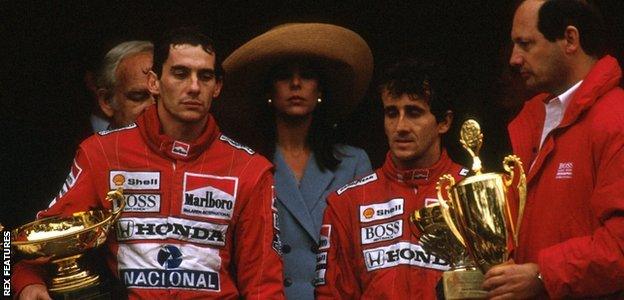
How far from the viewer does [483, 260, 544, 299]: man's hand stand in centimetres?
470

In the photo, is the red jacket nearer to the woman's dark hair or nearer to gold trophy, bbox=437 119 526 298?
gold trophy, bbox=437 119 526 298

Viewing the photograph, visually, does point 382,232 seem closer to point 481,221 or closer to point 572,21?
point 481,221

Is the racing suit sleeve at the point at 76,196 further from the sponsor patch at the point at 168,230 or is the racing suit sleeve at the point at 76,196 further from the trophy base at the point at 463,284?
the trophy base at the point at 463,284

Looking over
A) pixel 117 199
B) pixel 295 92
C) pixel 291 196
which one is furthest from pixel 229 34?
pixel 117 199

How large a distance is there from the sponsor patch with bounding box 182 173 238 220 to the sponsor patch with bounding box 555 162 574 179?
1280mm

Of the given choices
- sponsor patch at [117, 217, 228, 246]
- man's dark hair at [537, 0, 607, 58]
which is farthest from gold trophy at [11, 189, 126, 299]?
man's dark hair at [537, 0, 607, 58]

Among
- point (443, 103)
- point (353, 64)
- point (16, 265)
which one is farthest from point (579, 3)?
point (16, 265)

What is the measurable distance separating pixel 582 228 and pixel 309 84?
1774 mm

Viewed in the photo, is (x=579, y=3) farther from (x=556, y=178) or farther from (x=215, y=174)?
(x=215, y=174)

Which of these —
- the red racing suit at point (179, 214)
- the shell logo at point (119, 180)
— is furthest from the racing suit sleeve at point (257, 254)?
the shell logo at point (119, 180)

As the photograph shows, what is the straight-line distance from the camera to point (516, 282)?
4711 millimetres

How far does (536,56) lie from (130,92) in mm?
2158

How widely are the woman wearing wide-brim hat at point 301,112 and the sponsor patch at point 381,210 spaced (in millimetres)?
393

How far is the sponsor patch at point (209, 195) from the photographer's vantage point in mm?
5348
